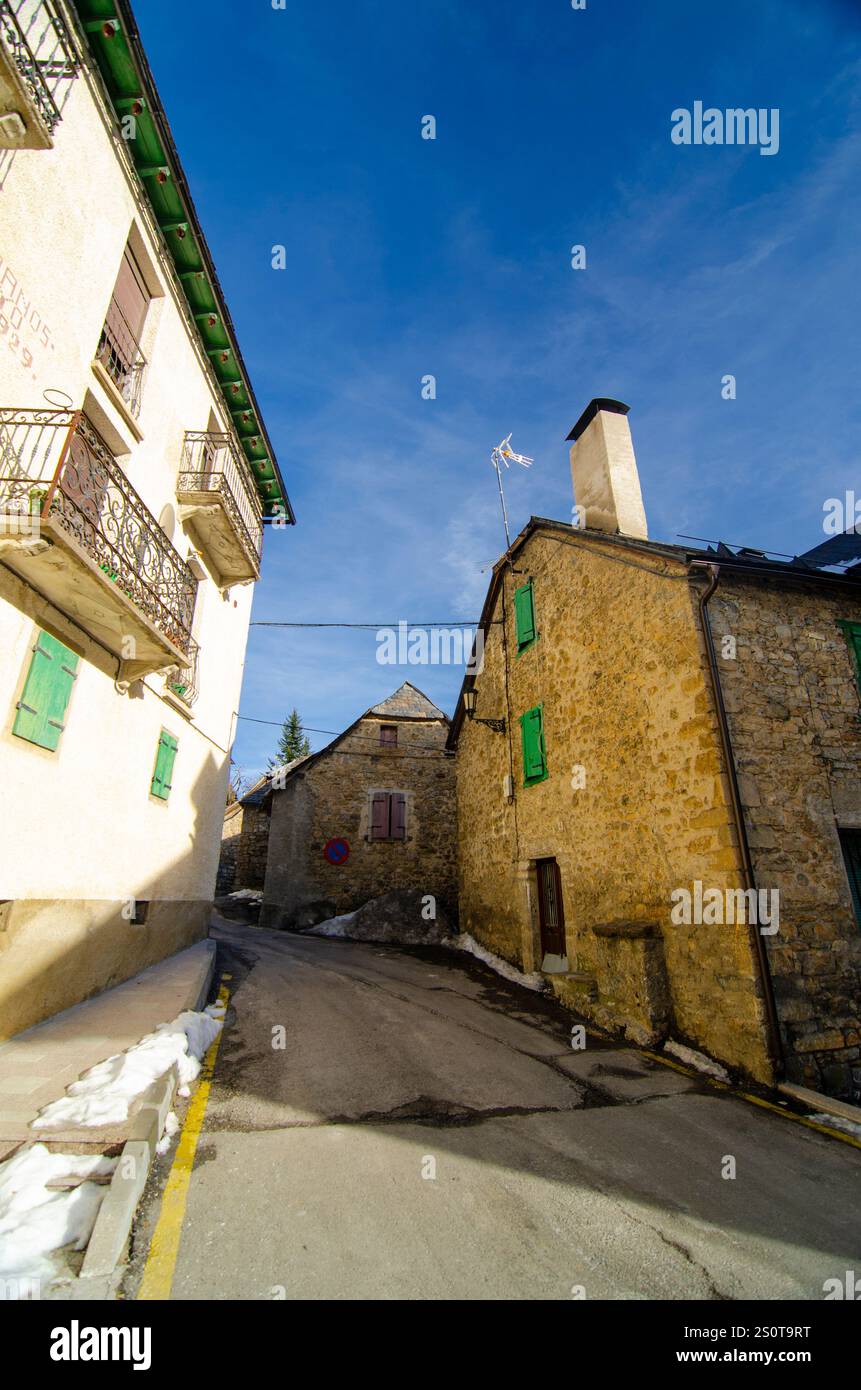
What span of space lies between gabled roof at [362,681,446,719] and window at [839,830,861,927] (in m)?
14.1

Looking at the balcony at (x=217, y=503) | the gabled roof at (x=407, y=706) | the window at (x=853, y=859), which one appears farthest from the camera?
the gabled roof at (x=407, y=706)

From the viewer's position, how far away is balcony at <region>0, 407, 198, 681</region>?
5.07 m

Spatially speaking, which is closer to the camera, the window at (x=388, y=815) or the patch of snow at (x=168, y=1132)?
the patch of snow at (x=168, y=1132)

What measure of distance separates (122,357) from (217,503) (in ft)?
7.58

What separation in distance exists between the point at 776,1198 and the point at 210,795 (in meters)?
10.6

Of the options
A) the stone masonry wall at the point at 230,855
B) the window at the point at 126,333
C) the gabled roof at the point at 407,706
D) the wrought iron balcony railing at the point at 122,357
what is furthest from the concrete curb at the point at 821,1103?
the stone masonry wall at the point at 230,855

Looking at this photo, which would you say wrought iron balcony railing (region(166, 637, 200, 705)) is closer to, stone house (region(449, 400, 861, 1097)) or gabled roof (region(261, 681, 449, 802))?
stone house (region(449, 400, 861, 1097))

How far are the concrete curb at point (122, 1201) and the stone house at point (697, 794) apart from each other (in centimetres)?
524

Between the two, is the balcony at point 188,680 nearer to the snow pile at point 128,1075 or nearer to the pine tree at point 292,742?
the snow pile at point 128,1075

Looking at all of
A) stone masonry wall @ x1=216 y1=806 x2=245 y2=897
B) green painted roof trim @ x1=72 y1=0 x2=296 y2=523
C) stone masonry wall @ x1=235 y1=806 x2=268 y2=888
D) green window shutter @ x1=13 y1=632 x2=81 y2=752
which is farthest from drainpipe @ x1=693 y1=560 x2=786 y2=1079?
stone masonry wall @ x1=216 y1=806 x2=245 y2=897

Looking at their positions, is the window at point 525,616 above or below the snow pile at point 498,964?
above

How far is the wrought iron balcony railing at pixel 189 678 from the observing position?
927cm
